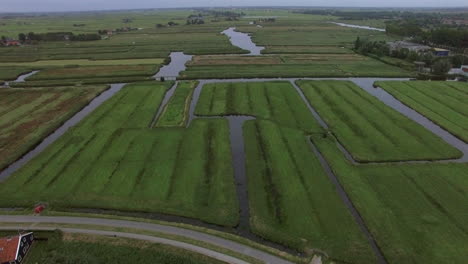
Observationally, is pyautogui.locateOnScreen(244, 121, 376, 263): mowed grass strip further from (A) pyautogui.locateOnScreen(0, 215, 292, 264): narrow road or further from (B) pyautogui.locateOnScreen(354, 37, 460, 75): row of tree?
(B) pyautogui.locateOnScreen(354, 37, 460, 75): row of tree

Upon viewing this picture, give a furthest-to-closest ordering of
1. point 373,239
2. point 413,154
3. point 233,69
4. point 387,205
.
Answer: point 233,69, point 413,154, point 387,205, point 373,239

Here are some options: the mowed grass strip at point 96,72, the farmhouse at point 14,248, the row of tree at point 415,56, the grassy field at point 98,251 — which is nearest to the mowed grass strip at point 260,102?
the mowed grass strip at point 96,72

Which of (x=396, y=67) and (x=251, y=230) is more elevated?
(x=396, y=67)

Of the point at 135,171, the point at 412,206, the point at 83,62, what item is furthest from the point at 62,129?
the point at 83,62

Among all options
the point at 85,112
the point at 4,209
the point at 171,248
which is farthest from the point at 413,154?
the point at 85,112

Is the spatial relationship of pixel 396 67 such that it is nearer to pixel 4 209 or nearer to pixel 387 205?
pixel 387 205

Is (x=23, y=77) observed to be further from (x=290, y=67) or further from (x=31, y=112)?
(x=290, y=67)
